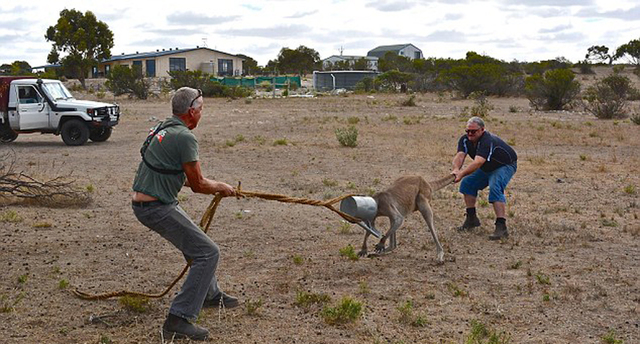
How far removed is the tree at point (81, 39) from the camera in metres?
56.5

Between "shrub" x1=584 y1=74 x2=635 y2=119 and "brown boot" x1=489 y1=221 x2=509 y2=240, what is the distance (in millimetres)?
20331

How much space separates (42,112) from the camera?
2000cm

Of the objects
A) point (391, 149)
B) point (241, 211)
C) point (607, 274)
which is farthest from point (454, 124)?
point (607, 274)

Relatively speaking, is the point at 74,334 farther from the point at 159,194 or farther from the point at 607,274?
the point at 607,274

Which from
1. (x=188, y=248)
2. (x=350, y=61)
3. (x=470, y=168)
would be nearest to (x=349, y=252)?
(x=470, y=168)

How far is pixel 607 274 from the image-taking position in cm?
758

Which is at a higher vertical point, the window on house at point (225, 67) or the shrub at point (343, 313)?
the window on house at point (225, 67)

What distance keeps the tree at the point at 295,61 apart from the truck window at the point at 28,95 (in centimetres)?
6939

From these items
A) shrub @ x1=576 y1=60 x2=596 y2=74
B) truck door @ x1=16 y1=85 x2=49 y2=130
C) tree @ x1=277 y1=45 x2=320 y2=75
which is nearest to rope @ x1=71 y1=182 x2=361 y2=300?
truck door @ x1=16 y1=85 x2=49 y2=130

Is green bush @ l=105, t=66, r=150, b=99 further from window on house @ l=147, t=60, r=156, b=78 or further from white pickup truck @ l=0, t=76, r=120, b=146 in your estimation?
window on house @ l=147, t=60, r=156, b=78

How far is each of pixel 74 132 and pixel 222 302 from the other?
15.1 meters

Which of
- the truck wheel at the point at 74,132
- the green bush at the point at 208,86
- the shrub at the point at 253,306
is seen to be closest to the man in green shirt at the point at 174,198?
the shrub at the point at 253,306

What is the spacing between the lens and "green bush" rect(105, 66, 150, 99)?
44.1 meters

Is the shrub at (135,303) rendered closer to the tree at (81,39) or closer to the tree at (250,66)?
the tree at (81,39)
